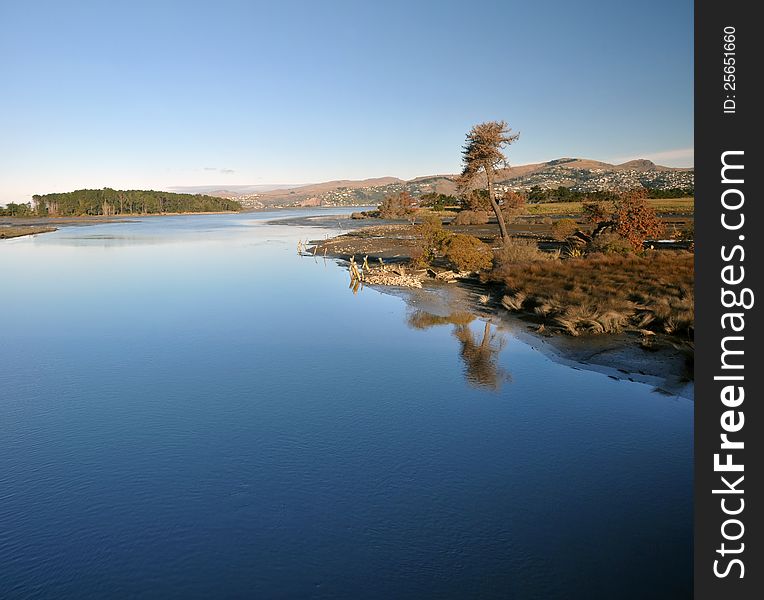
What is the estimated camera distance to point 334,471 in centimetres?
845

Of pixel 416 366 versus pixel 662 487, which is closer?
pixel 662 487

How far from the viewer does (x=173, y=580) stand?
613 cm

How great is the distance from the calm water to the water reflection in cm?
9

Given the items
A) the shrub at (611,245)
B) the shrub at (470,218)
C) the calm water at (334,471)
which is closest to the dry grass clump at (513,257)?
the shrub at (611,245)

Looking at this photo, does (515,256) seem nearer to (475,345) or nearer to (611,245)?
(611,245)

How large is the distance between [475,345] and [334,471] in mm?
8204

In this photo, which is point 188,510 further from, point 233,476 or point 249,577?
point 249,577

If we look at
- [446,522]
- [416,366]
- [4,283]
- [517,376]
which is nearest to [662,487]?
[446,522]

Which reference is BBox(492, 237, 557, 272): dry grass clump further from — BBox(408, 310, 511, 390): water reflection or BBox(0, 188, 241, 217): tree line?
BBox(0, 188, 241, 217): tree line

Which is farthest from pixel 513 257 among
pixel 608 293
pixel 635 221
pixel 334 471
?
pixel 334 471

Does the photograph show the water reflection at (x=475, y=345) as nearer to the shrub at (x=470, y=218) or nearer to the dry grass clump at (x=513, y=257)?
the dry grass clump at (x=513, y=257)

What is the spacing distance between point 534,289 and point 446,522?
1445cm

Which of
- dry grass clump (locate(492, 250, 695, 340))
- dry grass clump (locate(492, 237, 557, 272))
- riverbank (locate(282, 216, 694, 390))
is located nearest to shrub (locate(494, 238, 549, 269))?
dry grass clump (locate(492, 237, 557, 272))

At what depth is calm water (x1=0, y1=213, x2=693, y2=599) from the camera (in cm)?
621
